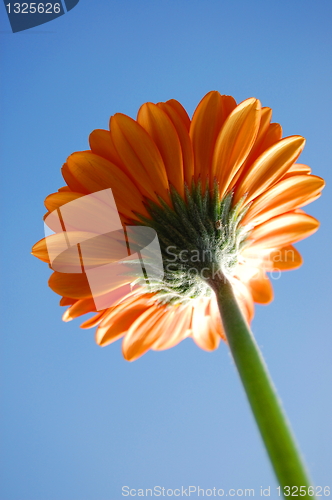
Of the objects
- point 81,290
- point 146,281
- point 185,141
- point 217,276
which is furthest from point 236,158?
point 81,290

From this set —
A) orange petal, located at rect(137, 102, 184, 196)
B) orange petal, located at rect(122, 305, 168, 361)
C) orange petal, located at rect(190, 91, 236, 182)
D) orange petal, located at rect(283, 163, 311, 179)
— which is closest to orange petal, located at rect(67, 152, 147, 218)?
orange petal, located at rect(137, 102, 184, 196)

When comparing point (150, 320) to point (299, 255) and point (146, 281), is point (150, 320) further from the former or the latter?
point (299, 255)

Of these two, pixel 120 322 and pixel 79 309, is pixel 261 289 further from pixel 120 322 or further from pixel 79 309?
pixel 79 309

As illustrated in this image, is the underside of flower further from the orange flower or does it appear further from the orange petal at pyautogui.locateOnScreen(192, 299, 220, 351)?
the orange petal at pyautogui.locateOnScreen(192, 299, 220, 351)

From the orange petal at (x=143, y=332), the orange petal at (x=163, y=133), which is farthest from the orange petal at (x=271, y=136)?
the orange petal at (x=143, y=332)

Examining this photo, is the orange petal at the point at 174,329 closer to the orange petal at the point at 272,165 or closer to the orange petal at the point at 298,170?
the orange petal at the point at 272,165

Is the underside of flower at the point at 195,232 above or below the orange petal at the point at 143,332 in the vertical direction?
above
